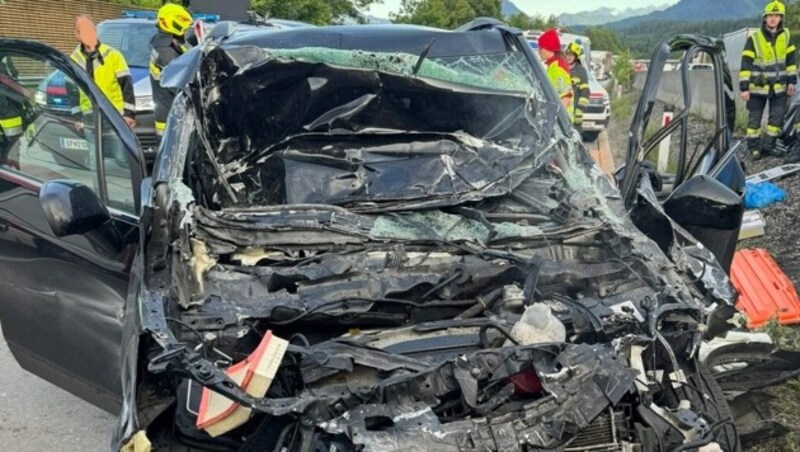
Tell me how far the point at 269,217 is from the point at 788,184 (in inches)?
228

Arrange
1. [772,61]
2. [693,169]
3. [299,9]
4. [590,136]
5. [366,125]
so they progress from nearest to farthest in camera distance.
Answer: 1. [366,125]
2. [693,169]
3. [772,61]
4. [590,136]
5. [299,9]

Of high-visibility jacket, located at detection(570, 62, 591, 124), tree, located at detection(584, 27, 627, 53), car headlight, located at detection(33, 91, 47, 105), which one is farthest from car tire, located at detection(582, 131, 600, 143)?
tree, located at detection(584, 27, 627, 53)

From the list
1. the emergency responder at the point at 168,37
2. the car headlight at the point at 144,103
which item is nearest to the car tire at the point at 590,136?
the emergency responder at the point at 168,37

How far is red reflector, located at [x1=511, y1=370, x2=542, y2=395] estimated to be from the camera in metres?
2.03

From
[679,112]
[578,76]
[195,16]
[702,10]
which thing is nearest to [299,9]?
[195,16]

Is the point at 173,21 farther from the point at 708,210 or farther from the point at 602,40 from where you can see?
the point at 602,40

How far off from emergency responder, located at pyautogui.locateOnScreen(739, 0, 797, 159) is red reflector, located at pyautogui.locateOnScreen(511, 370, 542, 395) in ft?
25.5

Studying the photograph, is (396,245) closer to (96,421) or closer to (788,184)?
(96,421)

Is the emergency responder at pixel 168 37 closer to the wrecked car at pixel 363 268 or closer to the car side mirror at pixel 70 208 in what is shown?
the wrecked car at pixel 363 268

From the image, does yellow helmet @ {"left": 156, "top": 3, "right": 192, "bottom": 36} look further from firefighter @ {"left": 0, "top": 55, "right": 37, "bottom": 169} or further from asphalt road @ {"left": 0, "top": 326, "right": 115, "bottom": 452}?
asphalt road @ {"left": 0, "top": 326, "right": 115, "bottom": 452}

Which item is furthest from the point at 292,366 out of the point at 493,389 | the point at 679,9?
the point at 679,9

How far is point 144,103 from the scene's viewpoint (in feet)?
24.4

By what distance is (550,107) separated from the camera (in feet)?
11.6

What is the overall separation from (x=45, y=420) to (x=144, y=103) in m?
4.62
